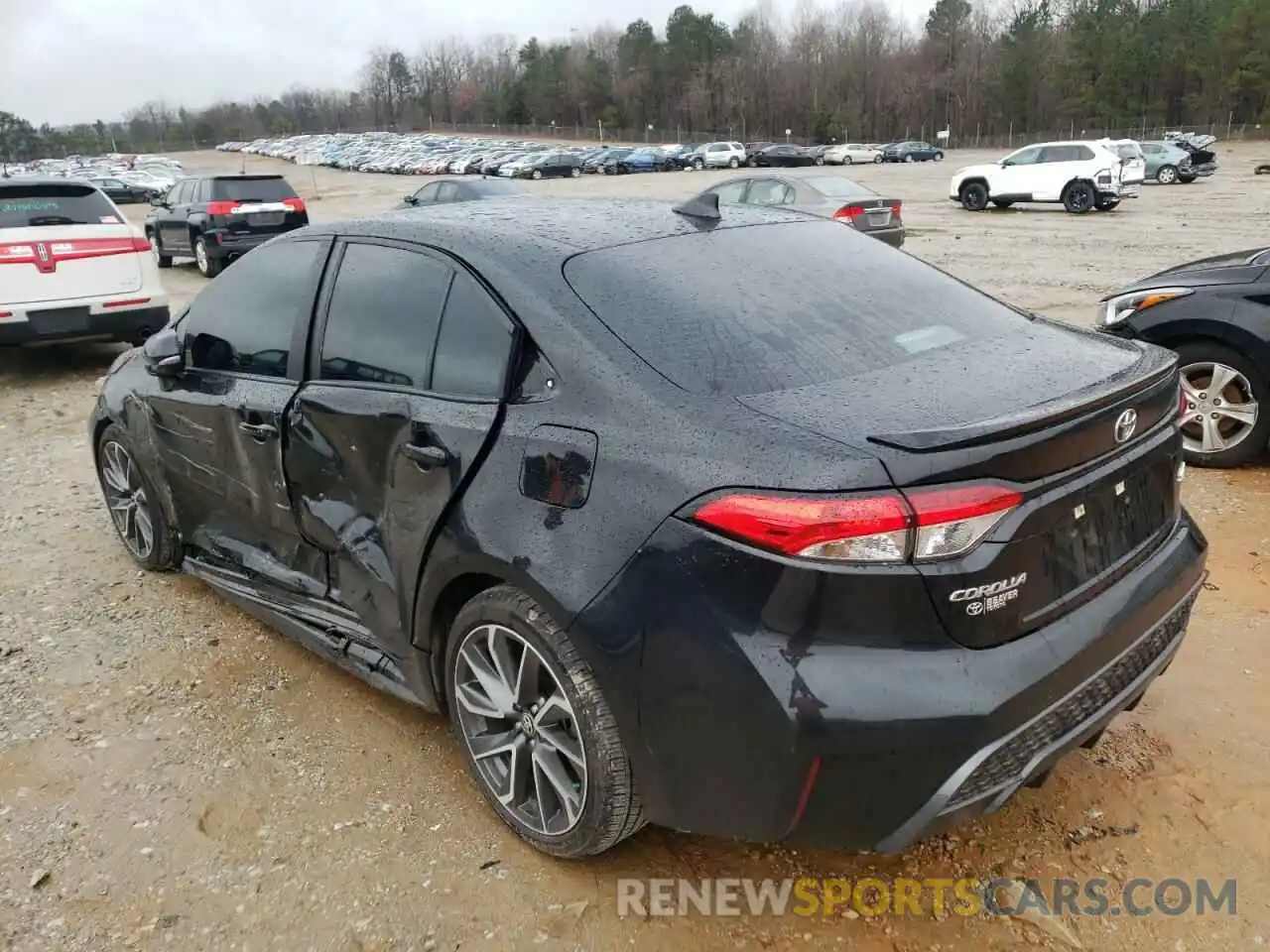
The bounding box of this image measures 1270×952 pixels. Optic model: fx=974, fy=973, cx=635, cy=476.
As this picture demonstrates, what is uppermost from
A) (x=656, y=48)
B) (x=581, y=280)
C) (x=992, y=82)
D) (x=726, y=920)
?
(x=656, y=48)

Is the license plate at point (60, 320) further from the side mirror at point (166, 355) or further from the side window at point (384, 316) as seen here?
the side window at point (384, 316)

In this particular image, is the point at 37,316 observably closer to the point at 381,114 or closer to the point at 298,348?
the point at 298,348

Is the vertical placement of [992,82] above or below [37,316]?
above

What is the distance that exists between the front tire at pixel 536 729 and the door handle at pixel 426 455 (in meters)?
0.38

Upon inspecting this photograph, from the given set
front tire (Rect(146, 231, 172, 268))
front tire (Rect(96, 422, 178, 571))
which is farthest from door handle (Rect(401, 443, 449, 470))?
front tire (Rect(146, 231, 172, 268))

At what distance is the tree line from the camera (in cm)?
7462

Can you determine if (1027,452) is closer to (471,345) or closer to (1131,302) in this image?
(471,345)

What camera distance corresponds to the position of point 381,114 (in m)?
141

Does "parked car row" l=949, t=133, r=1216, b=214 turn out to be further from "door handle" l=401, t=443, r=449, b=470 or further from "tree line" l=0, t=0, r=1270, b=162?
"tree line" l=0, t=0, r=1270, b=162

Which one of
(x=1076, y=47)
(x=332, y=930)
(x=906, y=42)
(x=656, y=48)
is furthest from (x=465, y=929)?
(x=906, y=42)

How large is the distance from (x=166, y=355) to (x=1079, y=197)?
78.2ft

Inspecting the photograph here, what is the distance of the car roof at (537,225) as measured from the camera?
2.74 metres

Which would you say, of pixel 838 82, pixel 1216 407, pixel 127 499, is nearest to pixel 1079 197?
pixel 1216 407

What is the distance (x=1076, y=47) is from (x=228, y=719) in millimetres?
91026
